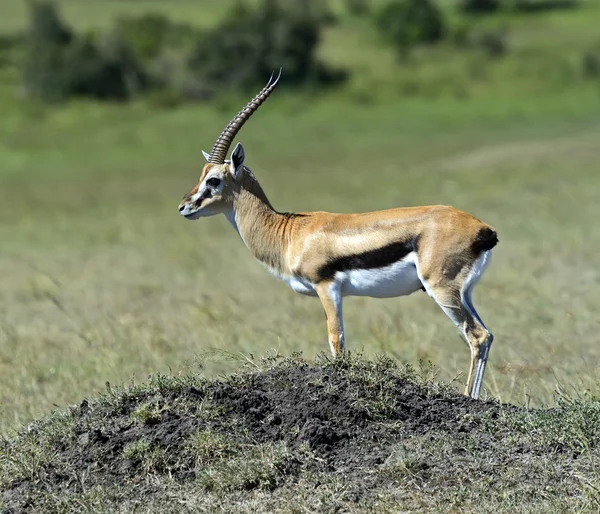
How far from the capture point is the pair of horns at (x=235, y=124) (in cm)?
832

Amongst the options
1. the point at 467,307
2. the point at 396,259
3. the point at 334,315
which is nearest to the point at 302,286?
the point at 334,315

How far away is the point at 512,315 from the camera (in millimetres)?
11953

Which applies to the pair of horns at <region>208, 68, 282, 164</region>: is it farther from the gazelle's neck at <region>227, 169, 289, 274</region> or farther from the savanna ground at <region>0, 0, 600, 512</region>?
the savanna ground at <region>0, 0, 600, 512</region>

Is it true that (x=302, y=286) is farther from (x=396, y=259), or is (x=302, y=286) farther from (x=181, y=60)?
(x=181, y=60)

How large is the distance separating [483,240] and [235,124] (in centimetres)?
222

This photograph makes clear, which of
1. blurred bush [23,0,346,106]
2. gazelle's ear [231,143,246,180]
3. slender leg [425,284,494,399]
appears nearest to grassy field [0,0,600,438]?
slender leg [425,284,494,399]

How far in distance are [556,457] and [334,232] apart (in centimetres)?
258

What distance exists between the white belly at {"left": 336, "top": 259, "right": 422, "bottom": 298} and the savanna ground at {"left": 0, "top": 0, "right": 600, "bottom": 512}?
2.28ft

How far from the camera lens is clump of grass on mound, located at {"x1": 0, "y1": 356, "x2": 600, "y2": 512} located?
19.6 ft

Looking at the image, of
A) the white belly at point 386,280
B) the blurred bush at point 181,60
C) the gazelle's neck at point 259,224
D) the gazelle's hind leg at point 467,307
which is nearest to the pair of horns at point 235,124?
the gazelle's neck at point 259,224

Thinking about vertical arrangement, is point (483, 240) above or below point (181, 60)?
above

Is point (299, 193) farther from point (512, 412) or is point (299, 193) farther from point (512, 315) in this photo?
point (512, 412)

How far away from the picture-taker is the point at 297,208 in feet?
80.9

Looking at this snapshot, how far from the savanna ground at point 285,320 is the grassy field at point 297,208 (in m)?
0.07
